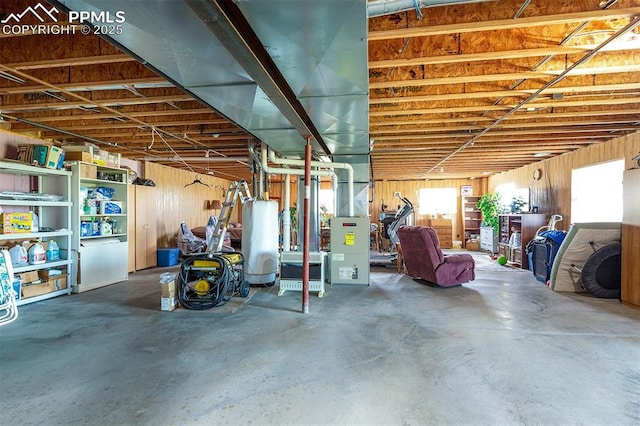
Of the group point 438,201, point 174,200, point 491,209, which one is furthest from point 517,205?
point 174,200

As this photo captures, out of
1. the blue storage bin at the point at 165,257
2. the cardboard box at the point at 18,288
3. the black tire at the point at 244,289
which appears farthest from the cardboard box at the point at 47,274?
the black tire at the point at 244,289

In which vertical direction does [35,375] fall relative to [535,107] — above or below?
below

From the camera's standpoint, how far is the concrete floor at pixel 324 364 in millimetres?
1852

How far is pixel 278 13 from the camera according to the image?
160cm

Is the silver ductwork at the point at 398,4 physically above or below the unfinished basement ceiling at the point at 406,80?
below

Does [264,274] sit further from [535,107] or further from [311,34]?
[535,107]

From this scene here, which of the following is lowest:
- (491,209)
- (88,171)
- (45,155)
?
(491,209)

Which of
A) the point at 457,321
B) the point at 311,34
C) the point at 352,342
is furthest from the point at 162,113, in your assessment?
the point at 457,321

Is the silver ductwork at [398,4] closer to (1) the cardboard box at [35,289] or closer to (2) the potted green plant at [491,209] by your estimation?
(1) the cardboard box at [35,289]

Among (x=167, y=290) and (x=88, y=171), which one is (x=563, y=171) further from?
(x=88, y=171)

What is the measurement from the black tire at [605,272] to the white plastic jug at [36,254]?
25.5ft

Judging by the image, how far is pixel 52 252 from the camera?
4.43m

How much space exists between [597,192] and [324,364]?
7.09m

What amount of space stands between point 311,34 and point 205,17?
0.59 metres
